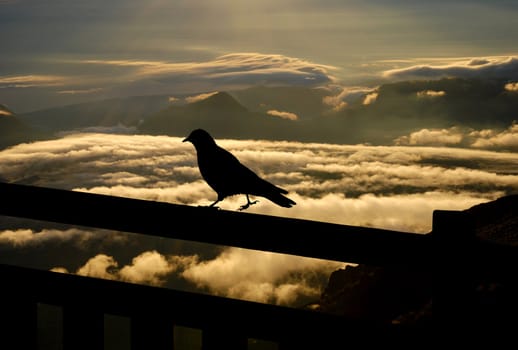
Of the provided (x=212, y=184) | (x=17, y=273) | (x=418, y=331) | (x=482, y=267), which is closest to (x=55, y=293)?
(x=17, y=273)

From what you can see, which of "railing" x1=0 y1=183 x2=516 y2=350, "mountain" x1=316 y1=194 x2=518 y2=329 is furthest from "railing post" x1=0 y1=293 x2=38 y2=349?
"mountain" x1=316 y1=194 x2=518 y2=329

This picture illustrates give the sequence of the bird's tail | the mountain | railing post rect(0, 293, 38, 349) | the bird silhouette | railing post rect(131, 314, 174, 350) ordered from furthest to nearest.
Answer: the bird silhouette → the bird's tail → railing post rect(0, 293, 38, 349) → railing post rect(131, 314, 174, 350) → the mountain

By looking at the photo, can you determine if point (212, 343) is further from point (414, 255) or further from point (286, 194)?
point (286, 194)

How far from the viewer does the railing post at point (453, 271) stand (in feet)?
9.14

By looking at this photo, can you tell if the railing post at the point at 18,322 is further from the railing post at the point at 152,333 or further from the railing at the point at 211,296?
the railing post at the point at 152,333

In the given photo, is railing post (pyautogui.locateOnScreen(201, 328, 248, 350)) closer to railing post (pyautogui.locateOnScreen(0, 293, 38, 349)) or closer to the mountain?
the mountain

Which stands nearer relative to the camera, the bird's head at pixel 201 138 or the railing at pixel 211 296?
the railing at pixel 211 296

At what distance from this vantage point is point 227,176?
6348mm

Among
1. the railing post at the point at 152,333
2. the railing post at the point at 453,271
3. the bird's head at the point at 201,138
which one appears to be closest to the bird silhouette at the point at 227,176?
the bird's head at the point at 201,138

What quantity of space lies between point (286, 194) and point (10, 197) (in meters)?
2.35

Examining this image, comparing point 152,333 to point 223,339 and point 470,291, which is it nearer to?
point 223,339

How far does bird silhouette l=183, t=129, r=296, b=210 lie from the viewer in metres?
5.39

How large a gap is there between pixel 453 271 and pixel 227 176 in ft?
12.4

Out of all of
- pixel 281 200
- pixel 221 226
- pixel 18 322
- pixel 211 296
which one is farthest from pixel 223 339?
pixel 281 200
